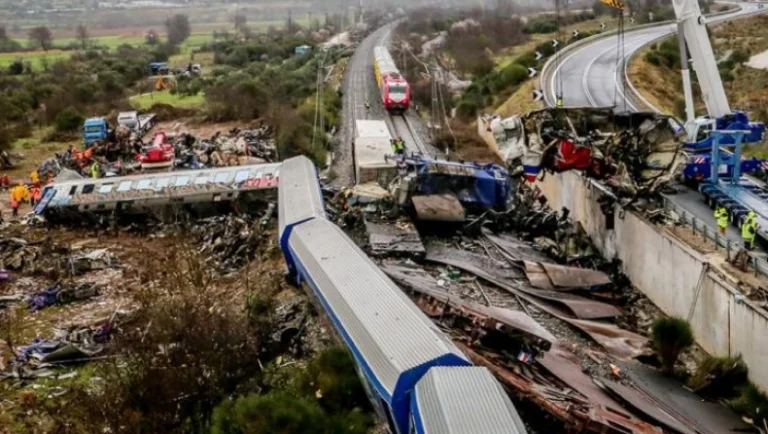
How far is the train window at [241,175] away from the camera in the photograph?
3250 centimetres

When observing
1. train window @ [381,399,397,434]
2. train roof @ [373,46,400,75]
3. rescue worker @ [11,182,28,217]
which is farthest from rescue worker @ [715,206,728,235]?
train roof @ [373,46,400,75]

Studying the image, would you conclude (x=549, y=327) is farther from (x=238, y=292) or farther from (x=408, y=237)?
(x=238, y=292)

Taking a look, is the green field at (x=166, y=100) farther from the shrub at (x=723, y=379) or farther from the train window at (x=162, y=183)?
the shrub at (x=723, y=379)

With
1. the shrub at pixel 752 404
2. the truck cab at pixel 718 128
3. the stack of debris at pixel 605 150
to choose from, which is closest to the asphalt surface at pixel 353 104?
the stack of debris at pixel 605 150

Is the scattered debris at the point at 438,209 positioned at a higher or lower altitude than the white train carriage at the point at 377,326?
lower

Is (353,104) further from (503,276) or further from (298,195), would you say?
(503,276)

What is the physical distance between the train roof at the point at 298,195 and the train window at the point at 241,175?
2.66 metres

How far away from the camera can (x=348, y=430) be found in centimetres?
1274

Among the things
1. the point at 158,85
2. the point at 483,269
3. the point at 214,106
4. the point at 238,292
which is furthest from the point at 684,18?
the point at 158,85

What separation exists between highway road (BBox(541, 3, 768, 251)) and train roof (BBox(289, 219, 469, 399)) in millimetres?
17959

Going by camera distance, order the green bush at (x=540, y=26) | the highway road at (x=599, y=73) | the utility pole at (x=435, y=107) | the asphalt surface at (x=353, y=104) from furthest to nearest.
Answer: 1. the green bush at (x=540, y=26)
2. the utility pole at (x=435, y=107)
3. the highway road at (x=599, y=73)
4. the asphalt surface at (x=353, y=104)

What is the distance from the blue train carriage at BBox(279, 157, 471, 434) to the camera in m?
12.6

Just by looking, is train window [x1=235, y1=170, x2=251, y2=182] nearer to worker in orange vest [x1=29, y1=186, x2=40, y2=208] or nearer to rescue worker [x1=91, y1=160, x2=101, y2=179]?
rescue worker [x1=91, y1=160, x2=101, y2=179]

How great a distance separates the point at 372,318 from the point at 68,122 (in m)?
46.0
